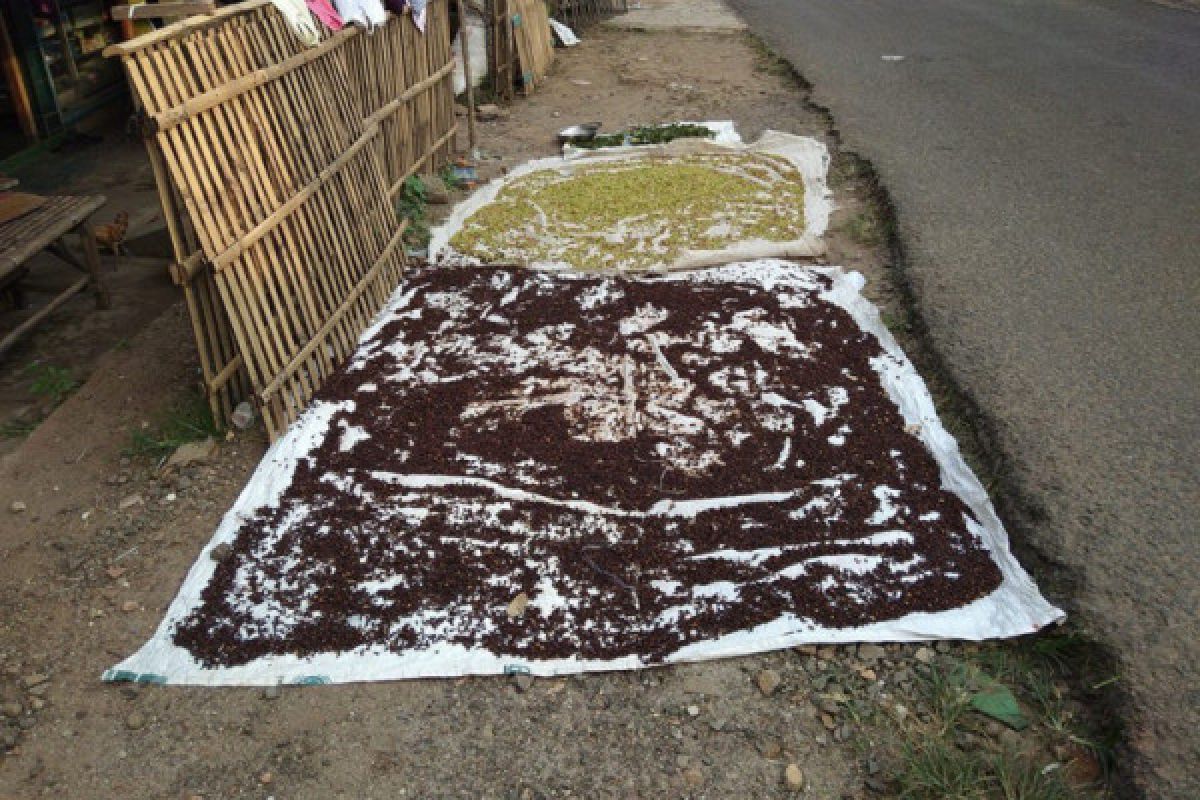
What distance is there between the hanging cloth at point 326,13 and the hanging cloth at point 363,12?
64 millimetres

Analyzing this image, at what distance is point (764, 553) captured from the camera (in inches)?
137

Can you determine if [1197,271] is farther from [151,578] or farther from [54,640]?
[54,640]

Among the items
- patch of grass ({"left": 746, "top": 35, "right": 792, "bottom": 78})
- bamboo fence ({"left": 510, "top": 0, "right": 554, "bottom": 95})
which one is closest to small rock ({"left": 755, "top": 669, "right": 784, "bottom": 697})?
bamboo fence ({"left": 510, "top": 0, "right": 554, "bottom": 95})

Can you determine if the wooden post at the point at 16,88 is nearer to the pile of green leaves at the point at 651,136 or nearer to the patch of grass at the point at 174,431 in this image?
the pile of green leaves at the point at 651,136

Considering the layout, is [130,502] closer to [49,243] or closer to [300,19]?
[49,243]

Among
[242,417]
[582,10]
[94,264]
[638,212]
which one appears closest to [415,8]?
[638,212]

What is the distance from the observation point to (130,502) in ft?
12.7

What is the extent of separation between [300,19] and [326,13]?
15.4 inches

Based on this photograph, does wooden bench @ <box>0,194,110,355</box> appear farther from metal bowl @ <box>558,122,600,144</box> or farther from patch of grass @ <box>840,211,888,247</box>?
patch of grass @ <box>840,211,888,247</box>

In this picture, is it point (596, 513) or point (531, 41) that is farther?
point (531, 41)

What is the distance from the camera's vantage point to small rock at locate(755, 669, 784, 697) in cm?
301

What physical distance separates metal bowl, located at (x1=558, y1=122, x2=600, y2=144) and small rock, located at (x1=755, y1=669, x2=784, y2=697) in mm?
5832

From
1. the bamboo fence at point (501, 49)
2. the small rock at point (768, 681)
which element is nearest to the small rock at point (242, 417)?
the small rock at point (768, 681)

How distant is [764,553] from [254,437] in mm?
2356
